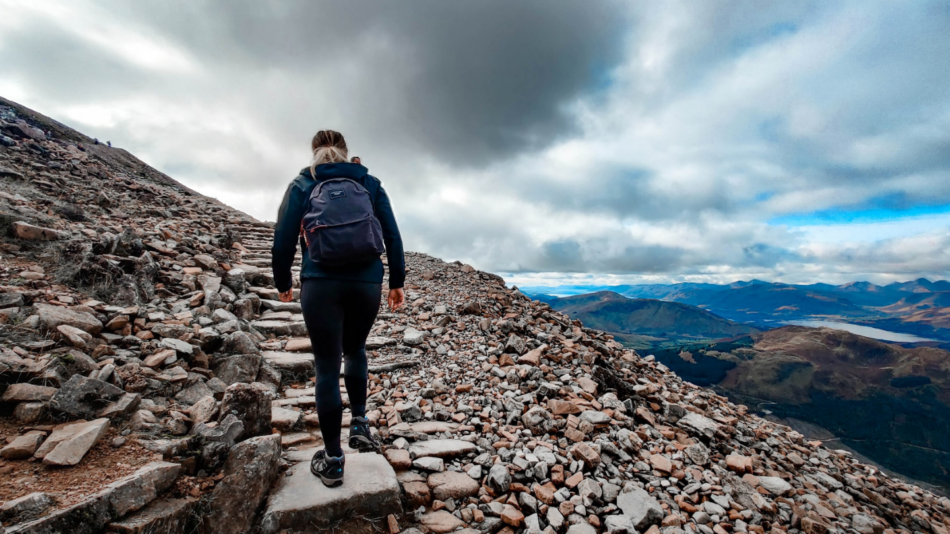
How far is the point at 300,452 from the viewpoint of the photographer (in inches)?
172

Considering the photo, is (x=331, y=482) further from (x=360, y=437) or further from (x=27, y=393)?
(x=27, y=393)

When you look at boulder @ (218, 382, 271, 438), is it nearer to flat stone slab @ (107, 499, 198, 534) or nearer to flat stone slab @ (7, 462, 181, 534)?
flat stone slab @ (7, 462, 181, 534)

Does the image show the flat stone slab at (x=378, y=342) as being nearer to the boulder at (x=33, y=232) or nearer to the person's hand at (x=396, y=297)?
the person's hand at (x=396, y=297)

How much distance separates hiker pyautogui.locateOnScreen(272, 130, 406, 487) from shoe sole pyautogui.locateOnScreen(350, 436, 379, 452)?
0.58m

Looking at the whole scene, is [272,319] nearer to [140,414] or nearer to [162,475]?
[140,414]

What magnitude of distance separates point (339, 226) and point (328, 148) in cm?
109

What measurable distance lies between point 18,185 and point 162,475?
15.0m

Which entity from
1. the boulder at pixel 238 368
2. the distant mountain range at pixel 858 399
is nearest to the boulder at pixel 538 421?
the boulder at pixel 238 368

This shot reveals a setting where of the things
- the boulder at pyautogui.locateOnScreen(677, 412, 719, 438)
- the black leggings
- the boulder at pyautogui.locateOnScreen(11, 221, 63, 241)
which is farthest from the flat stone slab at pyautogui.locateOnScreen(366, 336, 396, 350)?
the boulder at pyautogui.locateOnScreen(11, 221, 63, 241)

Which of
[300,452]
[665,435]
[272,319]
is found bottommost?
[665,435]

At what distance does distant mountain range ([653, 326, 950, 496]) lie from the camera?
118 metres

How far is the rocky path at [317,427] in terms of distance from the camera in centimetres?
331

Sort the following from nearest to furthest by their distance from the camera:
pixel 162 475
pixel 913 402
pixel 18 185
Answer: pixel 162 475 < pixel 18 185 < pixel 913 402

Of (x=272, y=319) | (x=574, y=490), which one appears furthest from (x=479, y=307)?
(x=574, y=490)
